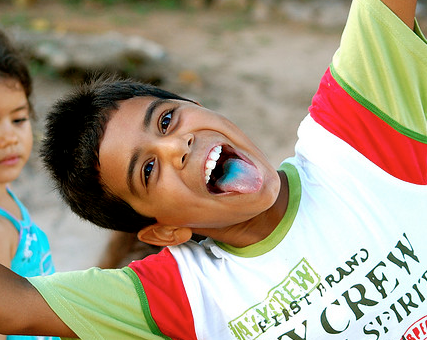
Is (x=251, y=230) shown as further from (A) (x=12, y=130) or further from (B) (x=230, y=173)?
(A) (x=12, y=130)

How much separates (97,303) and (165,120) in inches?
18.8

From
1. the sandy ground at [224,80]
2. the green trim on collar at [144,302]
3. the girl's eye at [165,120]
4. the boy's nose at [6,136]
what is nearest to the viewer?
the green trim on collar at [144,302]

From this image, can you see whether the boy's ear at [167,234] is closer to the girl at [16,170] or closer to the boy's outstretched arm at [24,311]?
the boy's outstretched arm at [24,311]

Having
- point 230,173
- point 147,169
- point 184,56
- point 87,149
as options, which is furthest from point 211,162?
point 184,56

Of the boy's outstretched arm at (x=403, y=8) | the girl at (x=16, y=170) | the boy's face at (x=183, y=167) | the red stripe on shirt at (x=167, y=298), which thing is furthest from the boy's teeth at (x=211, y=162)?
the girl at (x=16, y=170)

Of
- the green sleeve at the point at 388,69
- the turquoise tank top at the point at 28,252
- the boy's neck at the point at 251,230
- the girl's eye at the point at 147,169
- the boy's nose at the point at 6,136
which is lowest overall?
the turquoise tank top at the point at 28,252

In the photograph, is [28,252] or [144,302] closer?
[144,302]

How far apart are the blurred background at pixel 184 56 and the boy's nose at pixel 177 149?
6.60ft

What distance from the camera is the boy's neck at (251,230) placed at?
1.58m

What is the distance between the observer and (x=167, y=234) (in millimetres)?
1595

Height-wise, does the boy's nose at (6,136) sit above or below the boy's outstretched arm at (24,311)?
above

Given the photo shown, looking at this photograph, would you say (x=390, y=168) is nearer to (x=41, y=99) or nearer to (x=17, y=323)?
(x=17, y=323)

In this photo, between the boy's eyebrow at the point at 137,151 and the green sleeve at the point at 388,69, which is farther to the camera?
the green sleeve at the point at 388,69

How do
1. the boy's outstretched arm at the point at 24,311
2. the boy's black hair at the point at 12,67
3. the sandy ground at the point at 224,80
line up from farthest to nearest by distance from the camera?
the sandy ground at the point at 224,80
the boy's black hair at the point at 12,67
the boy's outstretched arm at the point at 24,311
